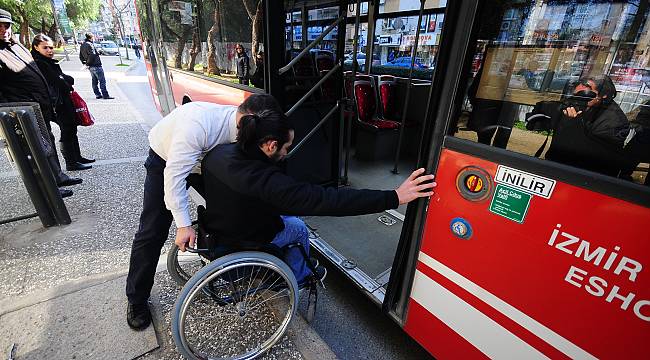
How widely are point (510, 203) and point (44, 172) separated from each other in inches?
138

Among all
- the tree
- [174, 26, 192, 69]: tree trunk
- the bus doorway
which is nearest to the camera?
the bus doorway

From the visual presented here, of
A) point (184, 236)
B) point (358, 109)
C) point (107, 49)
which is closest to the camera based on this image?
point (184, 236)

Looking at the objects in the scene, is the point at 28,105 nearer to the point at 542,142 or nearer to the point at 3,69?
the point at 3,69

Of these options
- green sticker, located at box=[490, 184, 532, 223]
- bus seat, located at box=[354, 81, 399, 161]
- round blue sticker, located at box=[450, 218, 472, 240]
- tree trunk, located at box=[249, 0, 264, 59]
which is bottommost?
bus seat, located at box=[354, 81, 399, 161]

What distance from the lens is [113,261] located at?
2498mm

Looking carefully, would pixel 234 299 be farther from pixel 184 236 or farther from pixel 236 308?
pixel 184 236

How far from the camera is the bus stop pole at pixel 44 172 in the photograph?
2.56m

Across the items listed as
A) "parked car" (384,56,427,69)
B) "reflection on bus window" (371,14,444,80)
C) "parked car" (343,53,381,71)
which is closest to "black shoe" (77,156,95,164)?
"parked car" (343,53,381,71)

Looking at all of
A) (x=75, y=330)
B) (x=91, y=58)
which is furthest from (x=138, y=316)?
(x=91, y=58)

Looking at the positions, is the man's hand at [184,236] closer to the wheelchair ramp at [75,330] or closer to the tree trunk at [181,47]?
the wheelchair ramp at [75,330]

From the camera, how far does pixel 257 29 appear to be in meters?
2.52

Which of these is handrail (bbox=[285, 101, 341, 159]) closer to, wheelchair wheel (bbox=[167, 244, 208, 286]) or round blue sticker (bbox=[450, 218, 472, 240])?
wheelchair wheel (bbox=[167, 244, 208, 286])

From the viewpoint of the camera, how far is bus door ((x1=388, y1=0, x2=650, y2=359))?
0.91 m

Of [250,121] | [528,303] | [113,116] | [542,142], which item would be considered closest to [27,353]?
[250,121]
